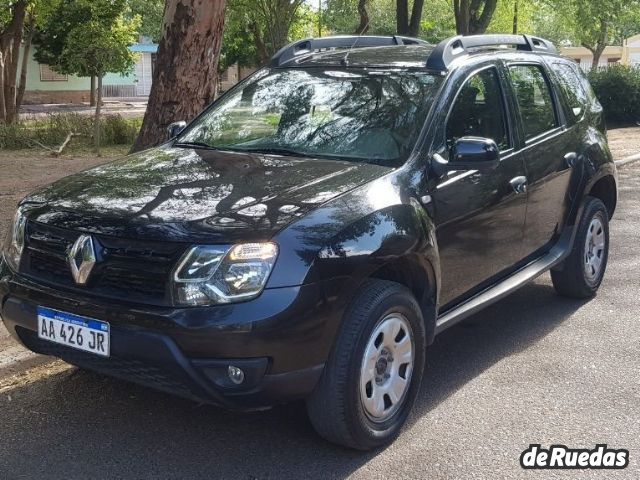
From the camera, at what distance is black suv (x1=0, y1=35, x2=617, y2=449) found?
332 cm

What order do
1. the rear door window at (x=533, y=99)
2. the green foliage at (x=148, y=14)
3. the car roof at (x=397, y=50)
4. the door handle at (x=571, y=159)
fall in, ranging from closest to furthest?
the car roof at (x=397, y=50) → the rear door window at (x=533, y=99) → the door handle at (x=571, y=159) → the green foliage at (x=148, y=14)

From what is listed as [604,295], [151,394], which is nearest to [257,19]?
[604,295]

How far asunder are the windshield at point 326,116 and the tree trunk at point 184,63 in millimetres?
3521

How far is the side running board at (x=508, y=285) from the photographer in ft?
14.6

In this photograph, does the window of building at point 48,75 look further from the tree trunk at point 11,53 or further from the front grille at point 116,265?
the front grille at point 116,265

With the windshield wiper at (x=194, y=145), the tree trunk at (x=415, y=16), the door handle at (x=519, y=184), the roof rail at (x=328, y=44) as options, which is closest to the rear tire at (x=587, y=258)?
the door handle at (x=519, y=184)

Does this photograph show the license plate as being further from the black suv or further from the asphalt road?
the asphalt road

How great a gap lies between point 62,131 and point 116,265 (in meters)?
15.2

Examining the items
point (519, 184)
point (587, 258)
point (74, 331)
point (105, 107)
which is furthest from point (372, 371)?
point (105, 107)

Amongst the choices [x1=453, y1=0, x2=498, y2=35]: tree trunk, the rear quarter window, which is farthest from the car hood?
[x1=453, y1=0, x2=498, y2=35]: tree trunk

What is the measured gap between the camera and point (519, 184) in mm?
4934

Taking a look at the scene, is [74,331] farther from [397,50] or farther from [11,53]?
[11,53]

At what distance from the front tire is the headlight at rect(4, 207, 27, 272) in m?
1.60

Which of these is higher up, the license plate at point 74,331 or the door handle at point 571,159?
the door handle at point 571,159
